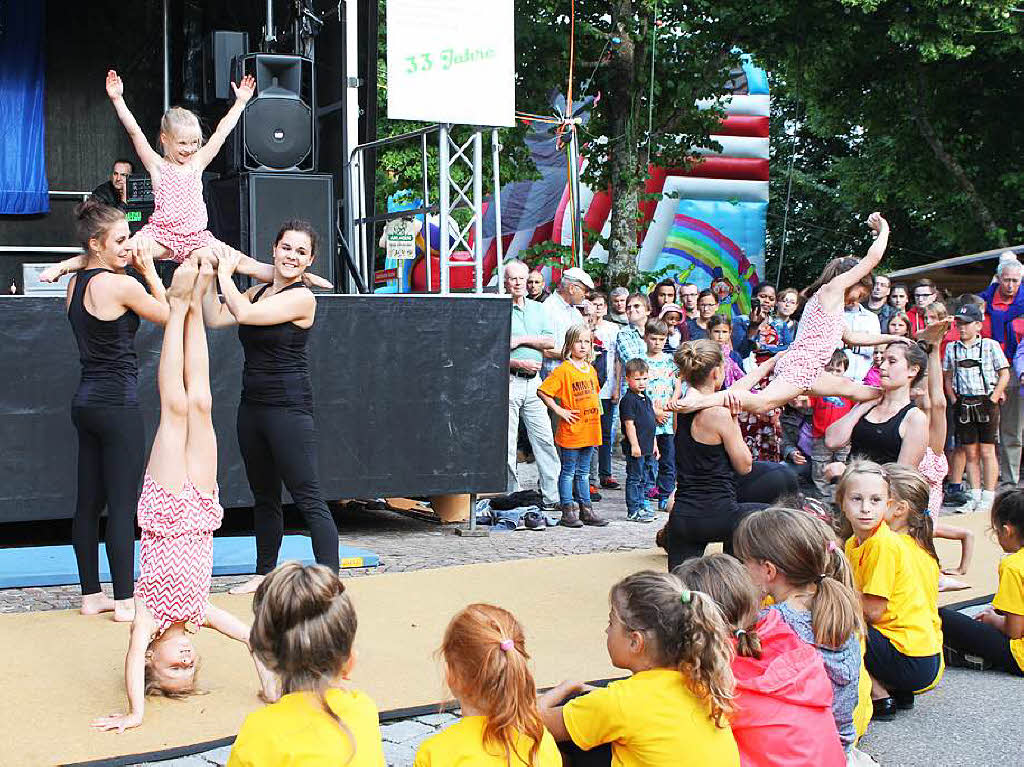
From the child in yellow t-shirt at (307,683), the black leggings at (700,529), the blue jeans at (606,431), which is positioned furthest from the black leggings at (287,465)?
the blue jeans at (606,431)

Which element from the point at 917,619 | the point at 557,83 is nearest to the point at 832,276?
the point at 917,619

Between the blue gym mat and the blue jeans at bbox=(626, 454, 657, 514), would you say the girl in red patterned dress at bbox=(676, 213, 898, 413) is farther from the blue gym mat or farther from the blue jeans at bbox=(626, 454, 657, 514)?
the blue jeans at bbox=(626, 454, 657, 514)

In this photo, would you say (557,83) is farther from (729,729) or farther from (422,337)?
(729,729)

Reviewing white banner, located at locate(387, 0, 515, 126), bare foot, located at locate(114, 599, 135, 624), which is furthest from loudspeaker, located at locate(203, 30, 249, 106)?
bare foot, located at locate(114, 599, 135, 624)

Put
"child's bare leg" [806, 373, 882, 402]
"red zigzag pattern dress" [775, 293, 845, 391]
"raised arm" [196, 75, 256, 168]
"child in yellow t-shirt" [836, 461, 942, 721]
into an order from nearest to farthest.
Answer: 1. "child in yellow t-shirt" [836, 461, 942, 721]
2. "red zigzag pattern dress" [775, 293, 845, 391]
3. "child's bare leg" [806, 373, 882, 402]
4. "raised arm" [196, 75, 256, 168]

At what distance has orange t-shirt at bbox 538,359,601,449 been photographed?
26.7 feet

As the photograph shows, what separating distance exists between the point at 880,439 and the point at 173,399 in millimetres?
3585

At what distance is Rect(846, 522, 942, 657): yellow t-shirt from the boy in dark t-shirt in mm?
3911

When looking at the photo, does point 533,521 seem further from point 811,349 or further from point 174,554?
point 174,554

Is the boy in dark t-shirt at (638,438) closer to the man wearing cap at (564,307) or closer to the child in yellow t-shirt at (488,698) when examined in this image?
the man wearing cap at (564,307)

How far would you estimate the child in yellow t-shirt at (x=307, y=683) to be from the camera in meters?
2.54

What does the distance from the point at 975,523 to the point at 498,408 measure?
Result: 10.7 ft

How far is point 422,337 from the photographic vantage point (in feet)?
24.1

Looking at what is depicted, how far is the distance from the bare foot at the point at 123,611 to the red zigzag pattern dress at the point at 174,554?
1.09 m
